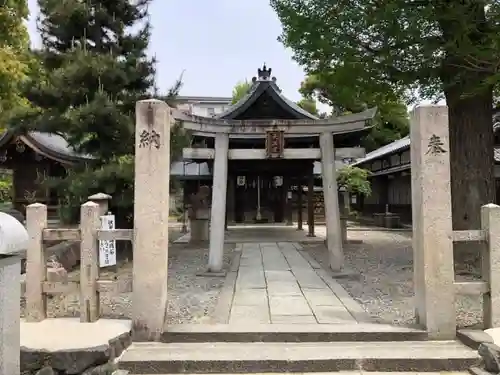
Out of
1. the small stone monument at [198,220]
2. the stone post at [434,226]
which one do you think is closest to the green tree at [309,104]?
the small stone monument at [198,220]

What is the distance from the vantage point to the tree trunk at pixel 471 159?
889 centimetres

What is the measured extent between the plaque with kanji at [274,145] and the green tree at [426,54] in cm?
204

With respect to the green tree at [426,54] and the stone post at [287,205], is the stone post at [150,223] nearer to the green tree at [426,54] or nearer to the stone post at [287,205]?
the green tree at [426,54]

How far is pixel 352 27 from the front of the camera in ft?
28.4

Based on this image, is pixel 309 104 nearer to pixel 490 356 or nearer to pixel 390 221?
pixel 390 221

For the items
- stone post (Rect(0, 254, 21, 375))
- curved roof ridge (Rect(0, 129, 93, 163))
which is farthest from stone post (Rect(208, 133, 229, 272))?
curved roof ridge (Rect(0, 129, 93, 163))

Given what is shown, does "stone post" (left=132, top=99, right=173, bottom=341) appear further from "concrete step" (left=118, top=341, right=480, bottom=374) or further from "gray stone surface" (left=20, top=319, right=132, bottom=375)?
"concrete step" (left=118, top=341, right=480, bottom=374)

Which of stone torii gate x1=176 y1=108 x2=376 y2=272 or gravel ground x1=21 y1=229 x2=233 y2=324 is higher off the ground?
stone torii gate x1=176 y1=108 x2=376 y2=272

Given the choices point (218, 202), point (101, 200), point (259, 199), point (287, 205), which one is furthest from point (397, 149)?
point (101, 200)

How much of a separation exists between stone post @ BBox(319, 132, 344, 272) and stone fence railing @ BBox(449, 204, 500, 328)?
4.30 metres

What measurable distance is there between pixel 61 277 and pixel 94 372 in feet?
11.1

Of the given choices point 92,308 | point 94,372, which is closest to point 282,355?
point 94,372

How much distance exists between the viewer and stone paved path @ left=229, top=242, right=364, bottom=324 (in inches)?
217

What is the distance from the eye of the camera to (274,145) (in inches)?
345
